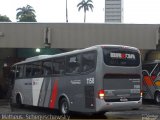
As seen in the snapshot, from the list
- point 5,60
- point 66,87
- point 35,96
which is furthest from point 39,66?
point 5,60

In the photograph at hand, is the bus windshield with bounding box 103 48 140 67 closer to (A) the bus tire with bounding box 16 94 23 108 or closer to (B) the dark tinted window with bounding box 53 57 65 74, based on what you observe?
(B) the dark tinted window with bounding box 53 57 65 74

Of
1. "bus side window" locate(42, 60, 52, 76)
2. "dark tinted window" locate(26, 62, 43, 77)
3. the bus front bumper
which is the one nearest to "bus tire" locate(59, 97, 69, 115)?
"bus side window" locate(42, 60, 52, 76)

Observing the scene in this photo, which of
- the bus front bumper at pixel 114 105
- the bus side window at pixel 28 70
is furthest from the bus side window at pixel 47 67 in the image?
the bus front bumper at pixel 114 105

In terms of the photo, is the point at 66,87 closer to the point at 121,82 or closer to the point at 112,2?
the point at 121,82

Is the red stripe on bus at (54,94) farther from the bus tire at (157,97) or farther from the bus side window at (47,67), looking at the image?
the bus tire at (157,97)

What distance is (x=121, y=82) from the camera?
52.4 feet

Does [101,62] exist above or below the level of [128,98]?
above

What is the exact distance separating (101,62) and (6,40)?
1367 cm

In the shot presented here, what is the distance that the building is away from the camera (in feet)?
506

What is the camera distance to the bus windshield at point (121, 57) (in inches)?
623

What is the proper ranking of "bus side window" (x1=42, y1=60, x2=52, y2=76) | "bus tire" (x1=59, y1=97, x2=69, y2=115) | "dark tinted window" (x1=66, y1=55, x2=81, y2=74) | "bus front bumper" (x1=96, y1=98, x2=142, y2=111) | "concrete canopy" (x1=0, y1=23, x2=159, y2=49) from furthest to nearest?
"concrete canopy" (x1=0, y1=23, x2=159, y2=49) → "bus side window" (x1=42, y1=60, x2=52, y2=76) → "bus tire" (x1=59, y1=97, x2=69, y2=115) → "dark tinted window" (x1=66, y1=55, x2=81, y2=74) → "bus front bumper" (x1=96, y1=98, x2=142, y2=111)

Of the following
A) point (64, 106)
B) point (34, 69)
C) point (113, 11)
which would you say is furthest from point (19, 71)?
point (113, 11)

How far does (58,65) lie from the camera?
1839 cm

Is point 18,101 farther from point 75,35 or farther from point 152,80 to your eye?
point 152,80
